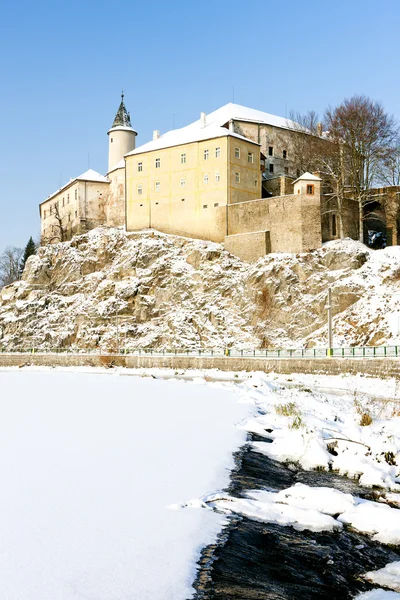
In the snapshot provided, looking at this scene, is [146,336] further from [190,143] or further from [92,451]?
[92,451]

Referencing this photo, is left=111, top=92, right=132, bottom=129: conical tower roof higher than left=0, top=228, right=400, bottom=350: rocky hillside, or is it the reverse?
left=111, top=92, right=132, bottom=129: conical tower roof

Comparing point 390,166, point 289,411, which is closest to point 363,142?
point 390,166

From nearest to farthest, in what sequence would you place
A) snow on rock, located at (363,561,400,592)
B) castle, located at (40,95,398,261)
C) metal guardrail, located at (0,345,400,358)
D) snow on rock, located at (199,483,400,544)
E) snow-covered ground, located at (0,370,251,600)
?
snow-covered ground, located at (0,370,251,600), snow on rock, located at (363,561,400,592), snow on rock, located at (199,483,400,544), metal guardrail, located at (0,345,400,358), castle, located at (40,95,398,261)

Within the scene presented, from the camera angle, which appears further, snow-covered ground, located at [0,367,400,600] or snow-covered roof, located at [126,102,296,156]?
snow-covered roof, located at [126,102,296,156]

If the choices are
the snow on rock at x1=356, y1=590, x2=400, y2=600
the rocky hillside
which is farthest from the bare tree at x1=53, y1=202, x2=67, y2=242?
the snow on rock at x1=356, y1=590, x2=400, y2=600

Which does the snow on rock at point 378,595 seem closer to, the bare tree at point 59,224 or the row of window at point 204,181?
the row of window at point 204,181

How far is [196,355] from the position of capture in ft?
147

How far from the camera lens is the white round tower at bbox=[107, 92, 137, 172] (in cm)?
7688

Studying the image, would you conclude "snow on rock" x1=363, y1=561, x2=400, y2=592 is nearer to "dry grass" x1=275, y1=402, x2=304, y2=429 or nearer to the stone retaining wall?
"dry grass" x1=275, y1=402, x2=304, y2=429

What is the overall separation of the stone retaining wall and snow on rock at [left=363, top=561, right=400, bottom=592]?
24.2 m

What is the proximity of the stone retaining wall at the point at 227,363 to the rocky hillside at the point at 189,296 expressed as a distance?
3834 millimetres

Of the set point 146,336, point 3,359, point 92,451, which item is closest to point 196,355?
point 146,336

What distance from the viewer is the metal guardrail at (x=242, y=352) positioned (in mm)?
33000

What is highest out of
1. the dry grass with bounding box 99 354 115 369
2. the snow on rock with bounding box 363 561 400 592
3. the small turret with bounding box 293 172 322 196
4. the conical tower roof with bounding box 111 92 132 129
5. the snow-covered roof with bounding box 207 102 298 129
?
the conical tower roof with bounding box 111 92 132 129
